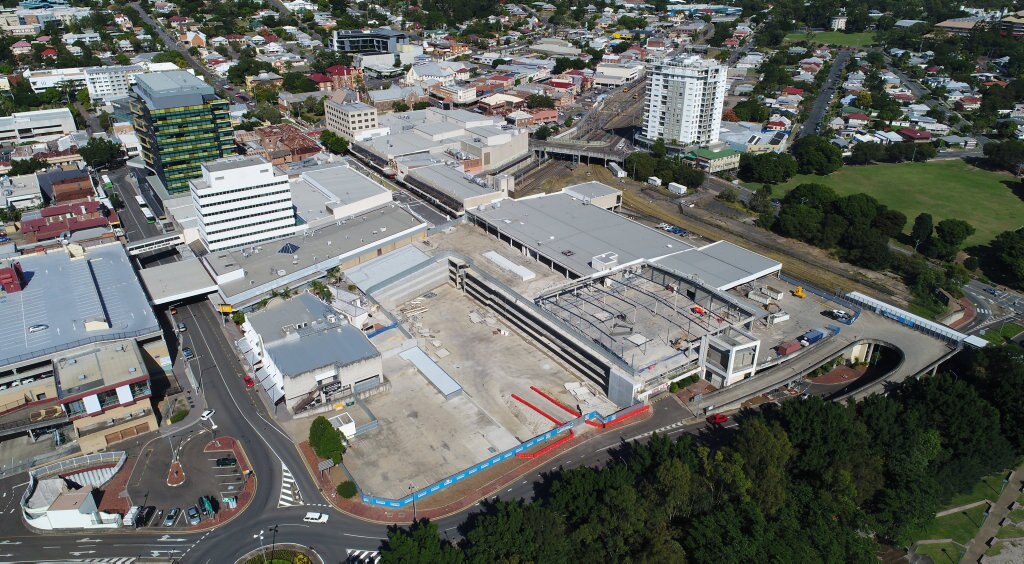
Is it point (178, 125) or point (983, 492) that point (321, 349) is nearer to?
point (178, 125)

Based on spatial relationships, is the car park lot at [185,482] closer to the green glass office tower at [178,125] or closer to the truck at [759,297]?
the green glass office tower at [178,125]

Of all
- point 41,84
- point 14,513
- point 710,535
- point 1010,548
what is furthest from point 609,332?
point 41,84

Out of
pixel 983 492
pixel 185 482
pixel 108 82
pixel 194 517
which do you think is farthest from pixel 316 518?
pixel 108 82

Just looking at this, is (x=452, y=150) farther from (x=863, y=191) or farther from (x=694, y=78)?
(x=863, y=191)

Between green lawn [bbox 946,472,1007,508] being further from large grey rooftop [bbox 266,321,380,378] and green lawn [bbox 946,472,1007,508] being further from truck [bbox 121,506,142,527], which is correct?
truck [bbox 121,506,142,527]

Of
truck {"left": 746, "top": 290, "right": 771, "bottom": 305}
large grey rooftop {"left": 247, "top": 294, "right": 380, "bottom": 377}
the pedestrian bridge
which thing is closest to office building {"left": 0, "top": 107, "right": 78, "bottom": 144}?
the pedestrian bridge

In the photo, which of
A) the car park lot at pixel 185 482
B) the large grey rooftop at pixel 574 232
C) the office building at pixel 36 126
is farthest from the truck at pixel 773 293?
the office building at pixel 36 126

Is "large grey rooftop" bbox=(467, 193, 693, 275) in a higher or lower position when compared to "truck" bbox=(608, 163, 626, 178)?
higher
